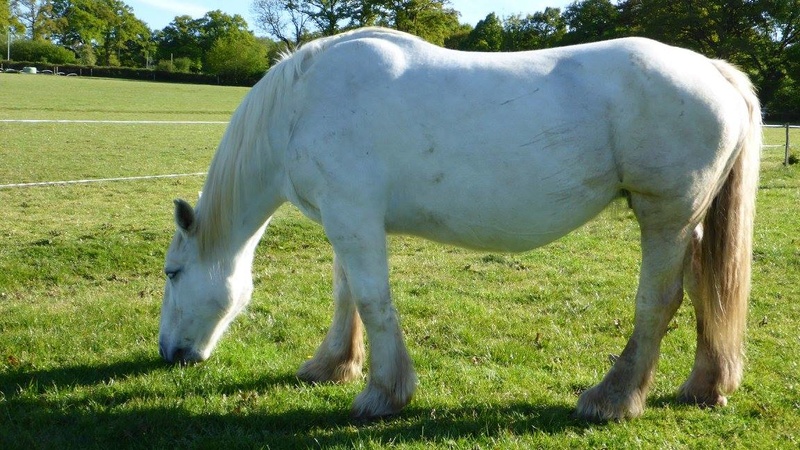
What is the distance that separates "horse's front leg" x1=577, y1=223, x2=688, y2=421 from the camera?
3443 millimetres

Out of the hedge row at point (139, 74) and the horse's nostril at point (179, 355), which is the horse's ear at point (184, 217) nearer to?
the horse's nostril at point (179, 355)

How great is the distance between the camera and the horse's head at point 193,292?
3.83 metres

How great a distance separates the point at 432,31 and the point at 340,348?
194 feet

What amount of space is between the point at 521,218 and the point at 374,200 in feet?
2.56

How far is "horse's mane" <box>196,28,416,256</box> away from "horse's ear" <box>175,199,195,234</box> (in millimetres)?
52

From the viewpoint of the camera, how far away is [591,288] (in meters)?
6.09

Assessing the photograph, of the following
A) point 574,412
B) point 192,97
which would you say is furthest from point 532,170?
point 192,97

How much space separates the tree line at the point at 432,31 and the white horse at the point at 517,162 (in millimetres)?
41799

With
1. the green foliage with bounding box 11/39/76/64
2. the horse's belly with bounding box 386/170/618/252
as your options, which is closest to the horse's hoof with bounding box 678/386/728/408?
the horse's belly with bounding box 386/170/618/252

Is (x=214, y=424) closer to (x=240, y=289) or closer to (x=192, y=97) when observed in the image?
(x=240, y=289)

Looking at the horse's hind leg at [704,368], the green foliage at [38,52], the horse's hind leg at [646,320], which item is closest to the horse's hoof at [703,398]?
the horse's hind leg at [704,368]

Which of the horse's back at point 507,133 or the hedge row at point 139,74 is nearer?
the horse's back at point 507,133

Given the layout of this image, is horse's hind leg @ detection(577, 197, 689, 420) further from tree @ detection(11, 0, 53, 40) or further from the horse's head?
tree @ detection(11, 0, 53, 40)

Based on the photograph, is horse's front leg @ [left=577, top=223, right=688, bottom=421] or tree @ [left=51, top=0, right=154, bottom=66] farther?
tree @ [left=51, top=0, right=154, bottom=66]
